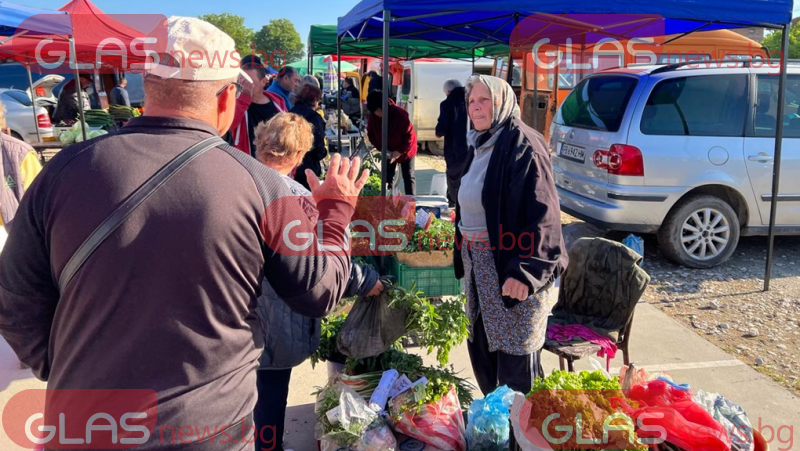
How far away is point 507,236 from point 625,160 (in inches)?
132

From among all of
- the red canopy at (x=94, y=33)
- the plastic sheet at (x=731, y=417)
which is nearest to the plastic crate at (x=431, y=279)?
the plastic sheet at (x=731, y=417)

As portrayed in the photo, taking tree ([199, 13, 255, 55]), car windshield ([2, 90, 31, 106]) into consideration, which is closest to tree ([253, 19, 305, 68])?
tree ([199, 13, 255, 55])

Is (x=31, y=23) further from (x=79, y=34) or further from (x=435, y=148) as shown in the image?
(x=435, y=148)

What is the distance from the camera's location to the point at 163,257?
1.20 metres

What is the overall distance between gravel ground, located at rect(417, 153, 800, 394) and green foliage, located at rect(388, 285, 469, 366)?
239 cm

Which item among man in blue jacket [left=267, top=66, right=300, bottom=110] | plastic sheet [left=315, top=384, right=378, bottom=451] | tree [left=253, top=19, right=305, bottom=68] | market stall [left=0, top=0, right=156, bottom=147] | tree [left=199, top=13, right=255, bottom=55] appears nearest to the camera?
plastic sheet [left=315, top=384, right=378, bottom=451]

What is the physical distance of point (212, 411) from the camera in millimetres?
1341

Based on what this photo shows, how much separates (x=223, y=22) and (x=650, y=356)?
62.5m

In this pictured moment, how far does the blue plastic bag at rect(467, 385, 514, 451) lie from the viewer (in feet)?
8.32

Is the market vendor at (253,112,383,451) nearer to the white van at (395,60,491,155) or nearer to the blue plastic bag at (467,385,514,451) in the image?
the blue plastic bag at (467,385,514,451)

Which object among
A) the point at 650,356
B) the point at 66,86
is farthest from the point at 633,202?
the point at 66,86

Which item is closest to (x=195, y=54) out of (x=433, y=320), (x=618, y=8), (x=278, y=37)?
(x=433, y=320)

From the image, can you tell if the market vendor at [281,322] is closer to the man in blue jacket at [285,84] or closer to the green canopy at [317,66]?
the man in blue jacket at [285,84]

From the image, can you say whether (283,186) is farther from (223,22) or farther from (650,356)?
(223,22)
